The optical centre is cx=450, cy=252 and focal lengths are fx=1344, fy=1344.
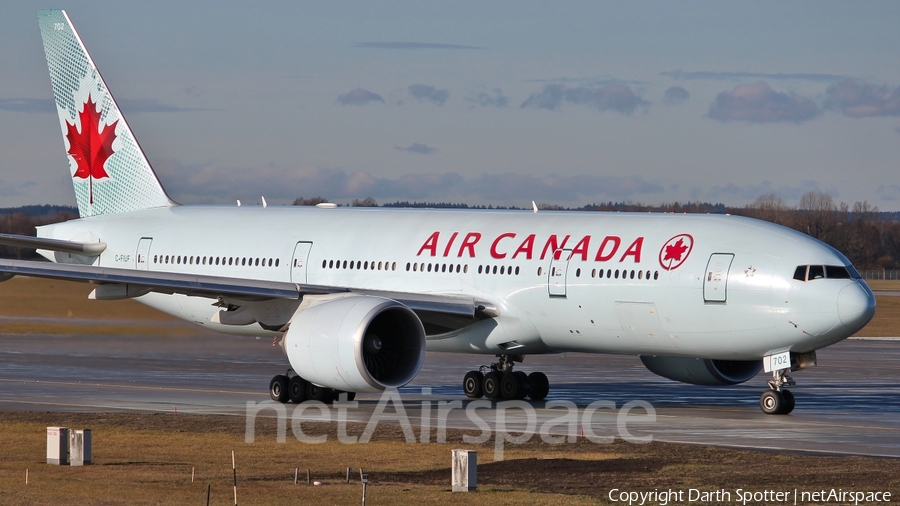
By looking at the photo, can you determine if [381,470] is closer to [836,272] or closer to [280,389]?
[280,389]

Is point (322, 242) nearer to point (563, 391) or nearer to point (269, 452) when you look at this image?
point (563, 391)

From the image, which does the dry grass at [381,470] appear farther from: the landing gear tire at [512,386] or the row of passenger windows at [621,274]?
the landing gear tire at [512,386]

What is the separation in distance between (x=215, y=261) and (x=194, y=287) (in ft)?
19.9

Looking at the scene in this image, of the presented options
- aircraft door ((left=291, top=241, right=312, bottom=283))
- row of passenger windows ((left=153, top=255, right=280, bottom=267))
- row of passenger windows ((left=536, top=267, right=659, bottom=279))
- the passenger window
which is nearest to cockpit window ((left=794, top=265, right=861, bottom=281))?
the passenger window

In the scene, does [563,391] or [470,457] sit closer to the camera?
[470,457]

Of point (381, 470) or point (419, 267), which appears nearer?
point (381, 470)

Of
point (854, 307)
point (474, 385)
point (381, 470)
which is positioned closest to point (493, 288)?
point (474, 385)

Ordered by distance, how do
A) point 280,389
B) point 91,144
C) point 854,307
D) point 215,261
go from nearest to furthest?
point 854,307 < point 280,389 < point 215,261 < point 91,144

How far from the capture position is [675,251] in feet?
77.1

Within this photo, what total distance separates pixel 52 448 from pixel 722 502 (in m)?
8.55

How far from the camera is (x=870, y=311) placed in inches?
880

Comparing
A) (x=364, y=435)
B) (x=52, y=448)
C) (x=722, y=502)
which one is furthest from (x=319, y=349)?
(x=722, y=502)

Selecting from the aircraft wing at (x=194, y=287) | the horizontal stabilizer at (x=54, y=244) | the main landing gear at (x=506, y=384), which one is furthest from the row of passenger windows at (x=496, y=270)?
the horizontal stabilizer at (x=54, y=244)

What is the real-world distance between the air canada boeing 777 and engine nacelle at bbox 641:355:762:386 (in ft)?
0.09
